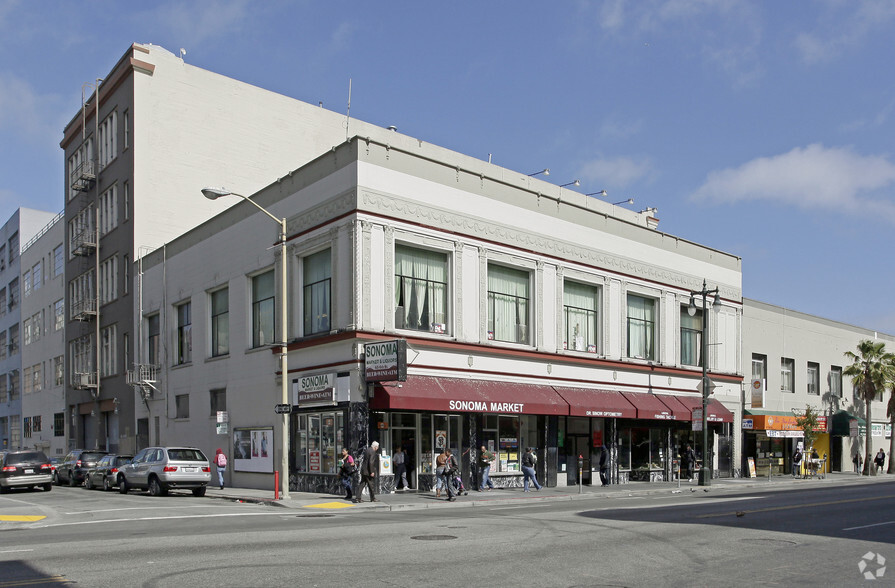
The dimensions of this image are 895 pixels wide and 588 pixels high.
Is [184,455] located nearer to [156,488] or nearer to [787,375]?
[156,488]

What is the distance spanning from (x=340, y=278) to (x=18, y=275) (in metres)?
53.0

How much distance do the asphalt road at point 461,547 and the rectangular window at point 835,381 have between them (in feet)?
111

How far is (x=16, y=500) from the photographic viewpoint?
29.8m

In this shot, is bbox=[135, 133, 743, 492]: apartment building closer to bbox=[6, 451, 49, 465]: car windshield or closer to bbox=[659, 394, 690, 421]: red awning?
bbox=[659, 394, 690, 421]: red awning

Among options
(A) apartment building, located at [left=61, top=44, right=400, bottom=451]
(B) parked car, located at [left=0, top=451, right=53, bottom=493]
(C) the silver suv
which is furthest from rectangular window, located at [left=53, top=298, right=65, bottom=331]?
(C) the silver suv

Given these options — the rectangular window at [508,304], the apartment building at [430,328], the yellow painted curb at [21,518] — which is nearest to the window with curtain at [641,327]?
the apartment building at [430,328]

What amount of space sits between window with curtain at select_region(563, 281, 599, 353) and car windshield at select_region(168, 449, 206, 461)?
1527 centimetres

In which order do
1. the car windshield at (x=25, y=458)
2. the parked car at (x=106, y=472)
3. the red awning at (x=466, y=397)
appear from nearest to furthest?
the red awning at (x=466, y=397), the parked car at (x=106, y=472), the car windshield at (x=25, y=458)

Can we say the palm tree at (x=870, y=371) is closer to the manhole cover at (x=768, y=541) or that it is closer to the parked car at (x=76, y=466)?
the manhole cover at (x=768, y=541)

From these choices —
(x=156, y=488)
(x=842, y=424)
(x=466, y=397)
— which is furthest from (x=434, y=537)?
(x=842, y=424)

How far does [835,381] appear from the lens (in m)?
54.1

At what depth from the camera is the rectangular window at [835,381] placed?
53.8 m

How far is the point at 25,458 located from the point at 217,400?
812 centimetres

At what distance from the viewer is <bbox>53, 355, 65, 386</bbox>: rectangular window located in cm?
5806
